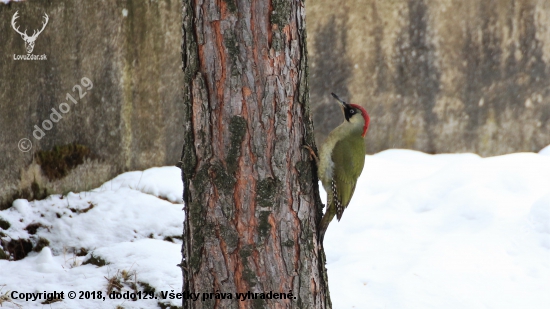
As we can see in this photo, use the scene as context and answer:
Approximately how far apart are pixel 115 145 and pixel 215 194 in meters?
3.37

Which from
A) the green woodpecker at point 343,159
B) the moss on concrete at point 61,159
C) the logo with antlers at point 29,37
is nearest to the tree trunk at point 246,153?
the green woodpecker at point 343,159

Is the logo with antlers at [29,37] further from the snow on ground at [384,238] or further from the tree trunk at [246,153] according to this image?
the tree trunk at [246,153]

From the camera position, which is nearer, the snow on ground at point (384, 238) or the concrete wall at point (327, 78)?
the snow on ground at point (384, 238)

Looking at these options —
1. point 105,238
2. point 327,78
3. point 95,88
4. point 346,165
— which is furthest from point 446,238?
point 95,88

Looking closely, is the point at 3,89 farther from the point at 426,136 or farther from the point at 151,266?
the point at 426,136

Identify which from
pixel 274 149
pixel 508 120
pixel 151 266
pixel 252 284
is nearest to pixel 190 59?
pixel 274 149

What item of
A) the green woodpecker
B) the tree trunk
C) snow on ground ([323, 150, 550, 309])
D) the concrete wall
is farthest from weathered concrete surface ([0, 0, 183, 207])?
the tree trunk

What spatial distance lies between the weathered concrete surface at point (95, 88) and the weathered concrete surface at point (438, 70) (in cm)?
174

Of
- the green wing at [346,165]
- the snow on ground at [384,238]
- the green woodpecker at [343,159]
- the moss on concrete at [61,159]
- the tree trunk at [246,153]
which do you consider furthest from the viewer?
the moss on concrete at [61,159]

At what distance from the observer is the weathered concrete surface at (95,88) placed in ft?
18.5

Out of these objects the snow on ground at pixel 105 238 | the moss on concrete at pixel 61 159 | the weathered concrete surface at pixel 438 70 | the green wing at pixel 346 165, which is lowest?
the snow on ground at pixel 105 238

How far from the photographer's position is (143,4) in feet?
20.5

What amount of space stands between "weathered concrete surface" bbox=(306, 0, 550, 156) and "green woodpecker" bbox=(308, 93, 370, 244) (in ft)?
8.41

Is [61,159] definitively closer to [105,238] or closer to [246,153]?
[105,238]
